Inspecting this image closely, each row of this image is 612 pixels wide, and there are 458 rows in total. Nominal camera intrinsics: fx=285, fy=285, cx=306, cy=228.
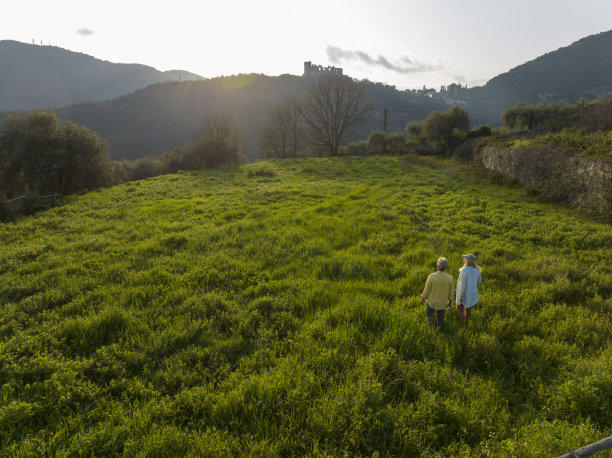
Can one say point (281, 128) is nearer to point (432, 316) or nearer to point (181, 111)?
point (432, 316)

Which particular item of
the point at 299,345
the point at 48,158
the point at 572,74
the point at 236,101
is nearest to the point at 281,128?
the point at 48,158

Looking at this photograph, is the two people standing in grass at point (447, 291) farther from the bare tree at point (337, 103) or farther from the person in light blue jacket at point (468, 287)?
the bare tree at point (337, 103)

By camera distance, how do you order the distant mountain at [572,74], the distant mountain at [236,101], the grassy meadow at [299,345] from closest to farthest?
1. the grassy meadow at [299,345]
2. the distant mountain at [236,101]
3. the distant mountain at [572,74]

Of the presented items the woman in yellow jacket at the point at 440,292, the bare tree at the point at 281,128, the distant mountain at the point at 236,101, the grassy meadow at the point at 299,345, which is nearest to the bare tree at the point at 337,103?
the bare tree at the point at 281,128

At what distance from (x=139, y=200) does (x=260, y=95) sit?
176729 mm

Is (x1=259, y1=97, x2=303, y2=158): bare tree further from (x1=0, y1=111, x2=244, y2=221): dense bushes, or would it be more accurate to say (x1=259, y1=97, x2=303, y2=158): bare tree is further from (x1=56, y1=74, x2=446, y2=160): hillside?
(x1=56, y1=74, x2=446, y2=160): hillside

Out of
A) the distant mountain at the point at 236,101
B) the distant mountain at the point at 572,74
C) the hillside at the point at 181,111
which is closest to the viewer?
the hillside at the point at 181,111

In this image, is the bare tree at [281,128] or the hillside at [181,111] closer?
the bare tree at [281,128]

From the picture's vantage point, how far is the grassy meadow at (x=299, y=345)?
375 cm

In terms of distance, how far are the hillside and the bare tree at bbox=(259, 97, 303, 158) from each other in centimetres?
6325

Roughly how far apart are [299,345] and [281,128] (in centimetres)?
5703

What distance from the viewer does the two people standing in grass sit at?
19.4ft

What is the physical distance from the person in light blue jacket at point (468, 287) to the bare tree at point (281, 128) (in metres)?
54.1

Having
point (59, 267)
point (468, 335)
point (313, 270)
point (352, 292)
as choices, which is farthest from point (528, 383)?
point (59, 267)
